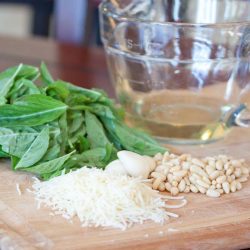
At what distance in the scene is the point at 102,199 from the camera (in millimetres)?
820

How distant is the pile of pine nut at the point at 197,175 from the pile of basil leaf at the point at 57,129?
6 cm

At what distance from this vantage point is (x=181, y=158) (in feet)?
3.17

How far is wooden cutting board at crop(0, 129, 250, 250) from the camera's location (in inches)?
29.7

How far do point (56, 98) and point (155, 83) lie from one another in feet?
0.64

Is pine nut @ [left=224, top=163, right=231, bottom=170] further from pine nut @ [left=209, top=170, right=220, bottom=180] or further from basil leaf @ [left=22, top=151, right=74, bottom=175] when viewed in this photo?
basil leaf @ [left=22, top=151, right=74, bottom=175]

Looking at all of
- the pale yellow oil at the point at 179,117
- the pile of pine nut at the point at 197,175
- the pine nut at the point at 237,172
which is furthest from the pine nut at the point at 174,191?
the pale yellow oil at the point at 179,117

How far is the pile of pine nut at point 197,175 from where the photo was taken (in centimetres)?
91

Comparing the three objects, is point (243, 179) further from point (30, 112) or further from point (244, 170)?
point (30, 112)

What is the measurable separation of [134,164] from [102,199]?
0.11 meters

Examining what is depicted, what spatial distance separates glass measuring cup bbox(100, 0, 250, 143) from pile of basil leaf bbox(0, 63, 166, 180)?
9 centimetres

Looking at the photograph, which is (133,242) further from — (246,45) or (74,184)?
(246,45)

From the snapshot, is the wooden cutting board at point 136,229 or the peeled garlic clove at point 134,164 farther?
the peeled garlic clove at point 134,164

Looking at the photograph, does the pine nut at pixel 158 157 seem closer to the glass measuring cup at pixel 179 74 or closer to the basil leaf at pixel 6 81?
the glass measuring cup at pixel 179 74

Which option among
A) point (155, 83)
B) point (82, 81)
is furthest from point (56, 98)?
point (82, 81)
